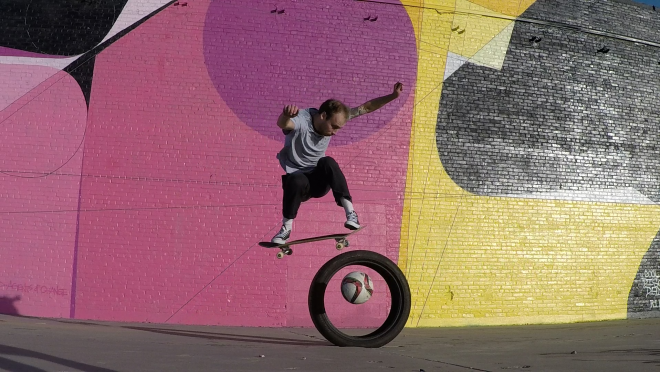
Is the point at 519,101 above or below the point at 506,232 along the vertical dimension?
above

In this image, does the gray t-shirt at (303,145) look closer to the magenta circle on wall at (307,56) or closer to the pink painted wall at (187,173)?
the pink painted wall at (187,173)

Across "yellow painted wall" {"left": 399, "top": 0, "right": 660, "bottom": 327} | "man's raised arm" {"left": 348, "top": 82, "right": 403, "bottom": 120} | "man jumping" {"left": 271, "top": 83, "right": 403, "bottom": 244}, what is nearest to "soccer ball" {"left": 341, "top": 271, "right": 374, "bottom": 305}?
"man jumping" {"left": 271, "top": 83, "right": 403, "bottom": 244}

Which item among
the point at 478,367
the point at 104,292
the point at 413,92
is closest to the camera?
the point at 478,367

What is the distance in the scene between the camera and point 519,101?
36.1 ft

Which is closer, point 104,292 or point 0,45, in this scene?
point 104,292

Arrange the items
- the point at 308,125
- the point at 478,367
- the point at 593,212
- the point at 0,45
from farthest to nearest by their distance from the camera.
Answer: the point at 593,212
the point at 0,45
the point at 308,125
the point at 478,367

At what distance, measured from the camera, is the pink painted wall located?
9.38 m

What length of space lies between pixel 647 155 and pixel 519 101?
3.00m

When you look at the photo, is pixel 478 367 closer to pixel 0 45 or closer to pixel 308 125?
pixel 308 125

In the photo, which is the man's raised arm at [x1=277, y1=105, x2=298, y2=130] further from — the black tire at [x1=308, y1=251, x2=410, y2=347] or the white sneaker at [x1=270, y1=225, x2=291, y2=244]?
the black tire at [x1=308, y1=251, x2=410, y2=347]

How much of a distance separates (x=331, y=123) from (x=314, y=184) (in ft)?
1.97

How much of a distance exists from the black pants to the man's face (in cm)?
26

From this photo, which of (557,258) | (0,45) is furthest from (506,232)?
(0,45)

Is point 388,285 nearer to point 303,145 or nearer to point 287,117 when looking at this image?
point 303,145
